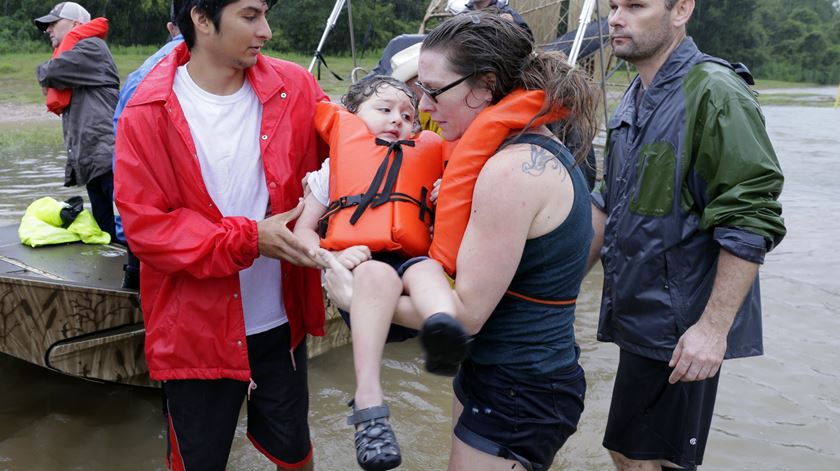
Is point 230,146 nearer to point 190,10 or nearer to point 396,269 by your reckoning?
point 190,10

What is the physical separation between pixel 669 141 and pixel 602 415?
265cm

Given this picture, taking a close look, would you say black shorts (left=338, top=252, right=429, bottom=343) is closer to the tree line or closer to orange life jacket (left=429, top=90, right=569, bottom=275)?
orange life jacket (left=429, top=90, right=569, bottom=275)

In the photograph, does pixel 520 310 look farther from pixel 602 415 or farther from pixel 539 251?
pixel 602 415

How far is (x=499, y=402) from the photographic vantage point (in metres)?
2.29

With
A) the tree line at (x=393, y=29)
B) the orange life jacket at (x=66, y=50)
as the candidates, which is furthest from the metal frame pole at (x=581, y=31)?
the tree line at (x=393, y=29)

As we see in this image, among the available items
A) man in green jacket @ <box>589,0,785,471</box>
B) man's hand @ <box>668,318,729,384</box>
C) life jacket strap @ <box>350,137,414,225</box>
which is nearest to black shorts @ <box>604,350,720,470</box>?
man in green jacket @ <box>589,0,785,471</box>

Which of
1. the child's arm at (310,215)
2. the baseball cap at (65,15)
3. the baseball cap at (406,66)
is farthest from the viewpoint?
the baseball cap at (65,15)

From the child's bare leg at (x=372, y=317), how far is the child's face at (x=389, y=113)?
78 centimetres

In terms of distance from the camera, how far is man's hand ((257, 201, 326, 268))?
8.57ft

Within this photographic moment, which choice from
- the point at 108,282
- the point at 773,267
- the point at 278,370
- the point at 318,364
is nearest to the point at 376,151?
the point at 278,370

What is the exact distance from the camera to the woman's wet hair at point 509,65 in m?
2.20

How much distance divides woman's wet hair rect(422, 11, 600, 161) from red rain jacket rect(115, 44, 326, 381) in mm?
837

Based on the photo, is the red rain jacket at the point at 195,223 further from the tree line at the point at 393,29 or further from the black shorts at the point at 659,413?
the tree line at the point at 393,29

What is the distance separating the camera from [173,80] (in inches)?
109
